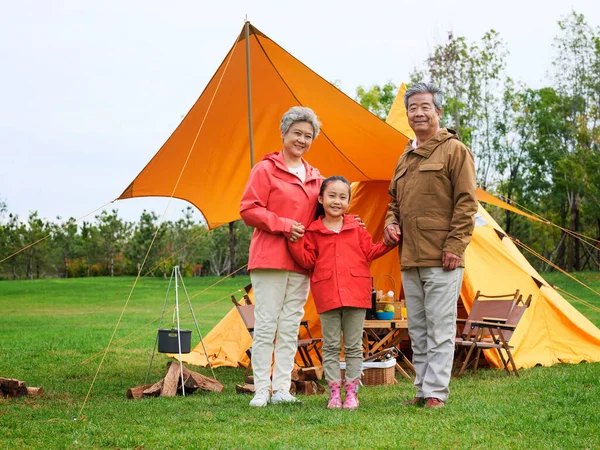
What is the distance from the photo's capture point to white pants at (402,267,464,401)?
3.63m

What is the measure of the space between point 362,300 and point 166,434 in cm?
120

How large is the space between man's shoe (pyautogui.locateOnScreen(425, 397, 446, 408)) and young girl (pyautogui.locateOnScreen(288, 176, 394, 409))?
373mm

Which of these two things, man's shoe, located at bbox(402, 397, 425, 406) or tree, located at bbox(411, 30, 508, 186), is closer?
man's shoe, located at bbox(402, 397, 425, 406)

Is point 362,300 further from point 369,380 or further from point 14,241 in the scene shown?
point 14,241

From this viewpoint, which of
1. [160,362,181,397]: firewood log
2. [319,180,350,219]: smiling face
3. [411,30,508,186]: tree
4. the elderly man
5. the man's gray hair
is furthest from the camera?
[411,30,508,186]: tree

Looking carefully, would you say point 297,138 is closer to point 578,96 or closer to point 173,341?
point 173,341

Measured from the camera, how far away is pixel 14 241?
1045 inches

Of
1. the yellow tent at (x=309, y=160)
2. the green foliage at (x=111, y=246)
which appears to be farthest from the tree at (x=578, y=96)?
the yellow tent at (x=309, y=160)

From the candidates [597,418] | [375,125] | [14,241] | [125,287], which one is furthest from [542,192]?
[597,418]

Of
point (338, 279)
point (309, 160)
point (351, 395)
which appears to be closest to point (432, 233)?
point (338, 279)

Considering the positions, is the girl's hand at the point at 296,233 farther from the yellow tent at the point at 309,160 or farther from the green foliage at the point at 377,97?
the green foliage at the point at 377,97

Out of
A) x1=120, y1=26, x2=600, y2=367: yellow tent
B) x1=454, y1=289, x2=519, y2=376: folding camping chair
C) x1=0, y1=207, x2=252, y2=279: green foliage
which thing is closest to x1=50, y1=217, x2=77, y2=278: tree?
x1=0, y1=207, x2=252, y2=279: green foliage

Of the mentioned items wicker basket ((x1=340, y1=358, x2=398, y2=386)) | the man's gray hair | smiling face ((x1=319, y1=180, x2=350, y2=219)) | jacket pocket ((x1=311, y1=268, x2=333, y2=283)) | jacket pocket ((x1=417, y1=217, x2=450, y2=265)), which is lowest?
wicker basket ((x1=340, y1=358, x2=398, y2=386))

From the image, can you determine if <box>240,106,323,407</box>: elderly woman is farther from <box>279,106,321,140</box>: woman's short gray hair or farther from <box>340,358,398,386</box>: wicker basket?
<box>340,358,398,386</box>: wicker basket
